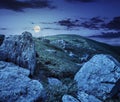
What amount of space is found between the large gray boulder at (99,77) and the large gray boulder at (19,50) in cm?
479

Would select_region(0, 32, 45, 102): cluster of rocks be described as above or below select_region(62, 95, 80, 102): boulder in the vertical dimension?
above

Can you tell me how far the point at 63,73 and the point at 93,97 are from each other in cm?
705

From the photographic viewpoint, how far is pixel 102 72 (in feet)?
66.3

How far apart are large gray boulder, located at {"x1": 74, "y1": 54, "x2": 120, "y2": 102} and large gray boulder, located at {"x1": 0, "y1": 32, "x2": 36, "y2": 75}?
4.79 m

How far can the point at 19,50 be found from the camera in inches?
Answer: 812

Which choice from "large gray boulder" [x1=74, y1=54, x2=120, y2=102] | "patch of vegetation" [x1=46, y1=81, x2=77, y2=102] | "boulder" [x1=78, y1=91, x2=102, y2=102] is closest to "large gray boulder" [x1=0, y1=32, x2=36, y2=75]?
"patch of vegetation" [x1=46, y1=81, x2=77, y2=102]

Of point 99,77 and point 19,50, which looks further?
point 19,50

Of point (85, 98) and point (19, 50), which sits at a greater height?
point (19, 50)

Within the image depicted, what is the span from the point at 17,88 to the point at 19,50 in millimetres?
6478

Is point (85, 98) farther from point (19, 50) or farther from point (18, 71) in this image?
point (19, 50)

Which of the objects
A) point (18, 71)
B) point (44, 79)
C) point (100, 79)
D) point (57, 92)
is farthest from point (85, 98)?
point (18, 71)

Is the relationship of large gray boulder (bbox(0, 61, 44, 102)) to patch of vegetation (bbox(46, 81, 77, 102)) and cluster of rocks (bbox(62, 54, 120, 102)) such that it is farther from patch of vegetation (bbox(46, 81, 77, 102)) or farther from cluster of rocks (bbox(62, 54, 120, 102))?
cluster of rocks (bbox(62, 54, 120, 102))

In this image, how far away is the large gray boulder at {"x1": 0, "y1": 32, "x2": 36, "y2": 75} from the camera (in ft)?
64.7

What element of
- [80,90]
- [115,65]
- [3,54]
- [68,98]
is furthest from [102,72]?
[3,54]
